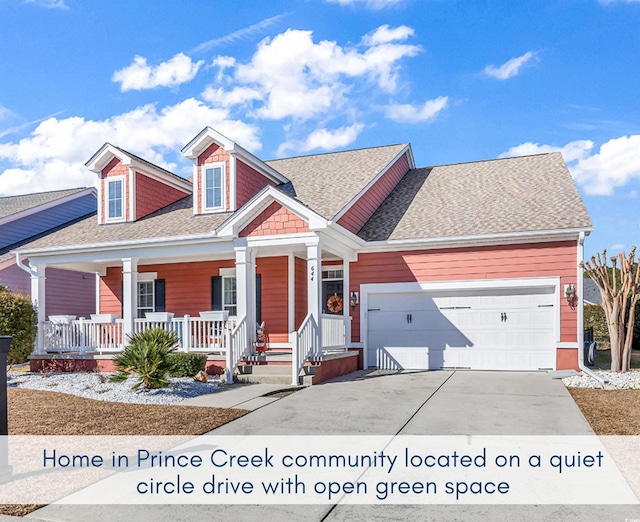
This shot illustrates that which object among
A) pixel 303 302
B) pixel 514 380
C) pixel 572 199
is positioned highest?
pixel 572 199

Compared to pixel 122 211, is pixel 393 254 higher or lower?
lower

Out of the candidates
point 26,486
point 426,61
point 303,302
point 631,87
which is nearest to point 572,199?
point 631,87

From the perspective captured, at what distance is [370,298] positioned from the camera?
1512 cm

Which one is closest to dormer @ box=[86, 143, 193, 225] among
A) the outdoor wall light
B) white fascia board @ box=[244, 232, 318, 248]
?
white fascia board @ box=[244, 232, 318, 248]

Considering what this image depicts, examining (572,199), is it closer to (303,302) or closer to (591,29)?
(591,29)

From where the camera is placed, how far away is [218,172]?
15.8 meters

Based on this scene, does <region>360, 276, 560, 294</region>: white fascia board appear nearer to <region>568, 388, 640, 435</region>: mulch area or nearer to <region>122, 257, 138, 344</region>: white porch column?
<region>568, 388, 640, 435</region>: mulch area

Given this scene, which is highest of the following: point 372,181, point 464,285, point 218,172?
point 218,172

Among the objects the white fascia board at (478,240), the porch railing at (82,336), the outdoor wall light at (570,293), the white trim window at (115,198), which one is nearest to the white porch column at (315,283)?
the white fascia board at (478,240)

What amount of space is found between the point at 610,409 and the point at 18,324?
13197 mm

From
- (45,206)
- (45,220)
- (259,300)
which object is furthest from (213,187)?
(45,220)

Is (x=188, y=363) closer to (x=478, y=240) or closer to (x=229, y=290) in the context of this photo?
(x=229, y=290)

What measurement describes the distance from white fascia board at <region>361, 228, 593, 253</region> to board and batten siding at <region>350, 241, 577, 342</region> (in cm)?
13

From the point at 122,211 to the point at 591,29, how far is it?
14207 millimetres
